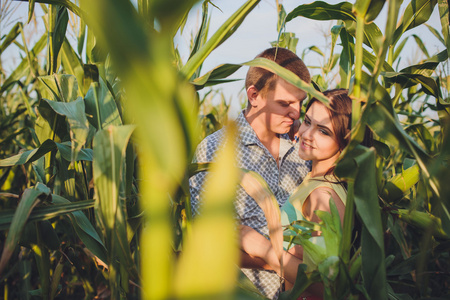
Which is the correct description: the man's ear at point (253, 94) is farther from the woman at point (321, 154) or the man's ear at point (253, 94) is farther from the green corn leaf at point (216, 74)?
the green corn leaf at point (216, 74)

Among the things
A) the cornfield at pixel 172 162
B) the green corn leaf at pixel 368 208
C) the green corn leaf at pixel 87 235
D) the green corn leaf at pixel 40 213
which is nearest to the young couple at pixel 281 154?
the cornfield at pixel 172 162

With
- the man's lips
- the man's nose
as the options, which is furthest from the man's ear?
the man's lips

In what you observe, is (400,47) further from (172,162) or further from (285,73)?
(172,162)

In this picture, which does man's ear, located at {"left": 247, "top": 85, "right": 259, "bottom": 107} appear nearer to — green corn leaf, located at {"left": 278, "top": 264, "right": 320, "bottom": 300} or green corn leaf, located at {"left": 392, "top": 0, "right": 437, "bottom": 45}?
green corn leaf, located at {"left": 392, "top": 0, "right": 437, "bottom": 45}

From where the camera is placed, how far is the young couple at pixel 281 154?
99 cm

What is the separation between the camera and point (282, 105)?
135 centimetres

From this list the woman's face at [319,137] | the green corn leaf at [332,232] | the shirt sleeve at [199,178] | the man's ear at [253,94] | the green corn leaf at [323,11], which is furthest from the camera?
the man's ear at [253,94]

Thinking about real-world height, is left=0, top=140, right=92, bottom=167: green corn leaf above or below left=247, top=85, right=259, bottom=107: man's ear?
below

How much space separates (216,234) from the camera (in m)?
0.22

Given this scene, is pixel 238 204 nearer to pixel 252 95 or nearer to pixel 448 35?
pixel 252 95

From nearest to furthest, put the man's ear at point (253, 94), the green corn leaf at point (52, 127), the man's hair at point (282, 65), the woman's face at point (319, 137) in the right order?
the green corn leaf at point (52, 127) < the woman's face at point (319, 137) < the man's hair at point (282, 65) < the man's ear at point (253, 94)

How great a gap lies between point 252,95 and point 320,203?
636 mm

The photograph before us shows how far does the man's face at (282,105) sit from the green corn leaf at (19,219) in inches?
35.9

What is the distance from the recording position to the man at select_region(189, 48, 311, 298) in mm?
1284
